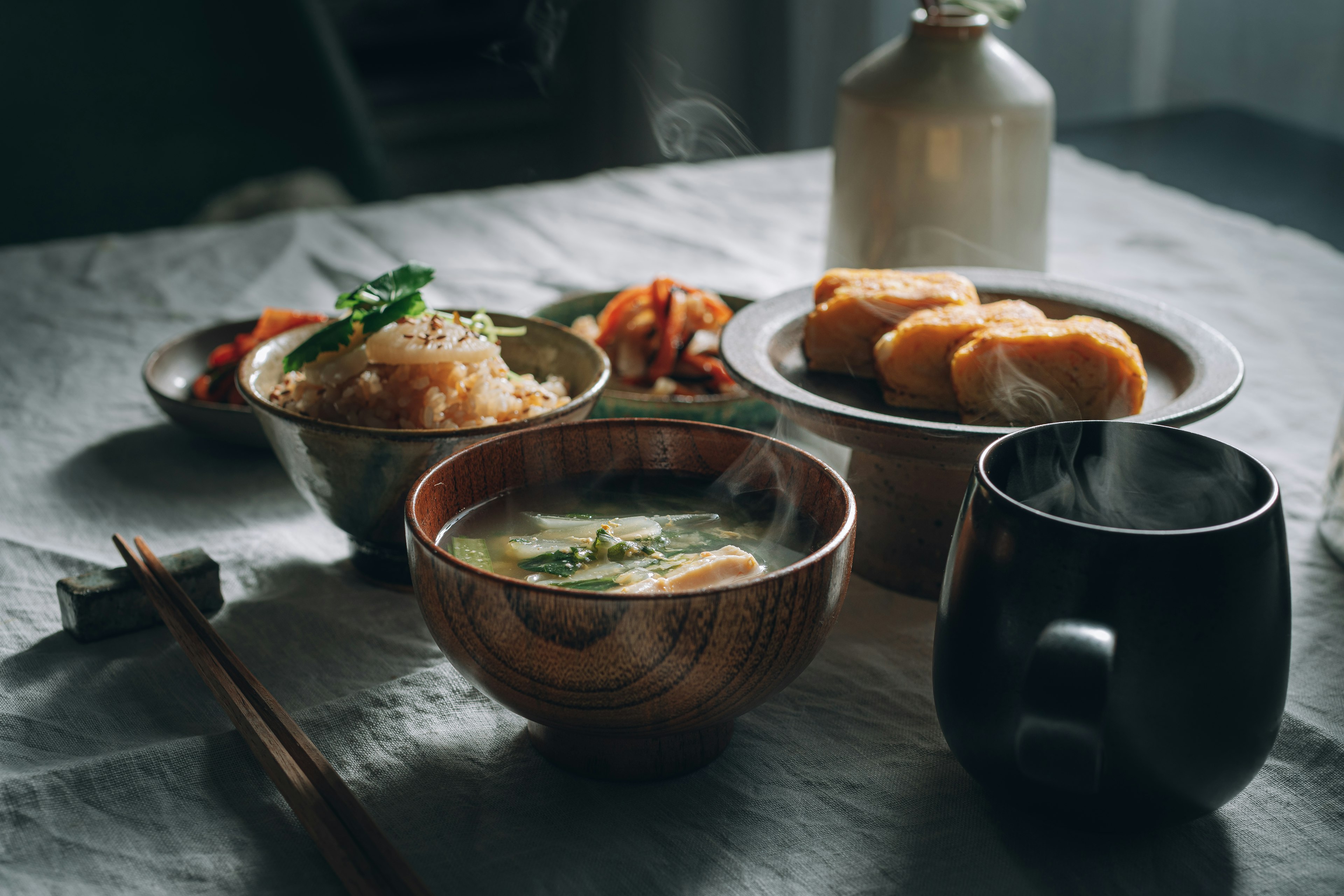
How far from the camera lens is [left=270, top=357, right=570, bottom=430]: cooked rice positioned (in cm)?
89

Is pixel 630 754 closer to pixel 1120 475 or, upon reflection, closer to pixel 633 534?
pixel 633 534

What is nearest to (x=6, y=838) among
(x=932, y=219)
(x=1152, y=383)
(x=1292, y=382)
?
(x=1152, y=383)

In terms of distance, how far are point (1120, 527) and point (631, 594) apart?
0.32 metres

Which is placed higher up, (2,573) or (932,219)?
(932,219)

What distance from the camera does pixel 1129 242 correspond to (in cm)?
183

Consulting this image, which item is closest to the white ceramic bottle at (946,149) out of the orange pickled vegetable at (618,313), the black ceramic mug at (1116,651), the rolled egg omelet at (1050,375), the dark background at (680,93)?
the dark background at (680,93)

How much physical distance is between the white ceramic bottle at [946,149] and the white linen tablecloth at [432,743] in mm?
324

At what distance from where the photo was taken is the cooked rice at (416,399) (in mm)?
892

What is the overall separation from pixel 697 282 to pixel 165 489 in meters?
0.84

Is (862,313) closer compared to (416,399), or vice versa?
(416,399)

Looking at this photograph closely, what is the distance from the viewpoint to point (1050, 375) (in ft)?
2.92

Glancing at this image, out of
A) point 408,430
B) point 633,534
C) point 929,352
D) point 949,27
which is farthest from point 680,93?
point 633,534

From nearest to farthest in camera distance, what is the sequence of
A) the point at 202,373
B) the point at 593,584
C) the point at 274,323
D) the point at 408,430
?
the point at 593,584
the point at 408,430
the point at 274,323
the point at 202,373

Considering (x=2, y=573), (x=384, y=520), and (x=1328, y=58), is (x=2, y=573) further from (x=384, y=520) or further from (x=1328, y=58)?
(x=1328, y=58)
